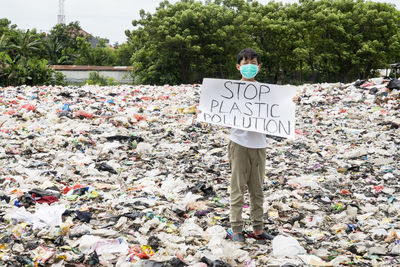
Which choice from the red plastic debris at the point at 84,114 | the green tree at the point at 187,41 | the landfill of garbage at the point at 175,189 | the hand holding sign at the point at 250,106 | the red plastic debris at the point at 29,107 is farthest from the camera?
the green tree at the point at 187,41

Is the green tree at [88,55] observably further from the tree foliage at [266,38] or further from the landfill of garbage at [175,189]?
the landfill of garbage at [175,189]

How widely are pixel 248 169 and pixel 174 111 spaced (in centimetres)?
504

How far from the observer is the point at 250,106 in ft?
9.10

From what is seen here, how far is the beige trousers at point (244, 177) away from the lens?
2578 mm

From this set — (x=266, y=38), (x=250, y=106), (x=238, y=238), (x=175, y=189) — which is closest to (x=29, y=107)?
(x=175, y=189)

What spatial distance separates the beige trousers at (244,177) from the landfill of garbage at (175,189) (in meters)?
0.23

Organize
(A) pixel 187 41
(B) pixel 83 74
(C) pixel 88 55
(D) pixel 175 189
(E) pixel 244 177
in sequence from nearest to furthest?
(E) pixel 244 177, (D) pixel 175 189, (A) pixel 187 41, (B) pixel 83 74, (C) pixel 88 55

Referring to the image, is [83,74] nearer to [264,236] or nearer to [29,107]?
[29,107]

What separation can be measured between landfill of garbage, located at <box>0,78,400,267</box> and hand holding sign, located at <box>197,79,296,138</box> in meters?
0.82

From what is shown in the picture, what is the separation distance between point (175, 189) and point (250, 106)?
60.2 inches

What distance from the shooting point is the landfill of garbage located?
8.43ft

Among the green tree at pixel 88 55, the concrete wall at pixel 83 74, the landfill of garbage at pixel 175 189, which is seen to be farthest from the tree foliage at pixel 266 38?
the landfill of garbage at pixel 175 189

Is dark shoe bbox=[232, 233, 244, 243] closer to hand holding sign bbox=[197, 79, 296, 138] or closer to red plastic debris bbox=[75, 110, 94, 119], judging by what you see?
hand holding sign bbox=[197, 79, 296, 138]

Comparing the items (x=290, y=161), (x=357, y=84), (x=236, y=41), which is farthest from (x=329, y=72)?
(x=290, y=161)
